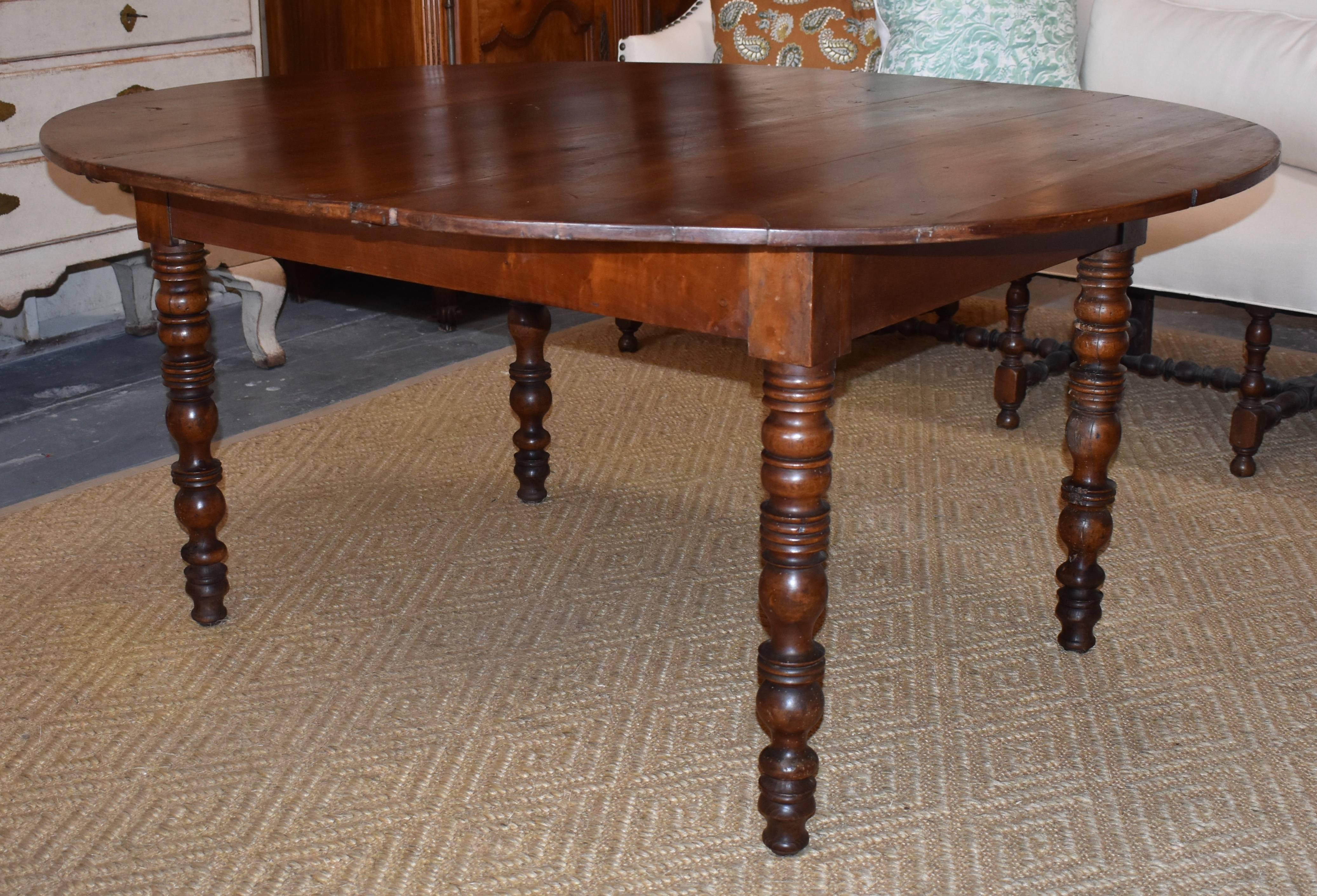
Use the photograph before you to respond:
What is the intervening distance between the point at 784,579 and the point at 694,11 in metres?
2.31

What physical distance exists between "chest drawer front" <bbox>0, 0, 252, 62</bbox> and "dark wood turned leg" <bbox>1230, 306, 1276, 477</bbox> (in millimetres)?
2279

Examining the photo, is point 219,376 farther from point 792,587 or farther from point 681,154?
point 792,587

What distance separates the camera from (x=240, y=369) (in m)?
3.15

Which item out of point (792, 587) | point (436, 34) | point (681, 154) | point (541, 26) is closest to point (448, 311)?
point (436, 34)

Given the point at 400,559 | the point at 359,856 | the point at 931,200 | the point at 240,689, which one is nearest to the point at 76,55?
the point at 400,559

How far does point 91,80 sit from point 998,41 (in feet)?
6.28

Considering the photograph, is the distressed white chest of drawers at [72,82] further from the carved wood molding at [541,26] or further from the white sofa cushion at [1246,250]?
the white sofa cushion at [1246,250]

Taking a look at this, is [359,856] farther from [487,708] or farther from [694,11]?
[694,11]

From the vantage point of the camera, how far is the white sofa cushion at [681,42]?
3.16 m

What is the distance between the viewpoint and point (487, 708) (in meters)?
1.71

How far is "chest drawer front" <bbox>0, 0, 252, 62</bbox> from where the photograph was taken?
8.57 feet

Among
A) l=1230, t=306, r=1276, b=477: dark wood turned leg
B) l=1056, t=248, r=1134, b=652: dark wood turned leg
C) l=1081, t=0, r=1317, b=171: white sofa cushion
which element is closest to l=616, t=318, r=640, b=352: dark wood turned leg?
l=1081, t=0, r=1317, b=171: white sofa cushion

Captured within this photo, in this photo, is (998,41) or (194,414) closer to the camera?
(194,414)

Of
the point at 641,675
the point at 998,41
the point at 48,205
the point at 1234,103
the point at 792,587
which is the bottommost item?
the point at 641,675
